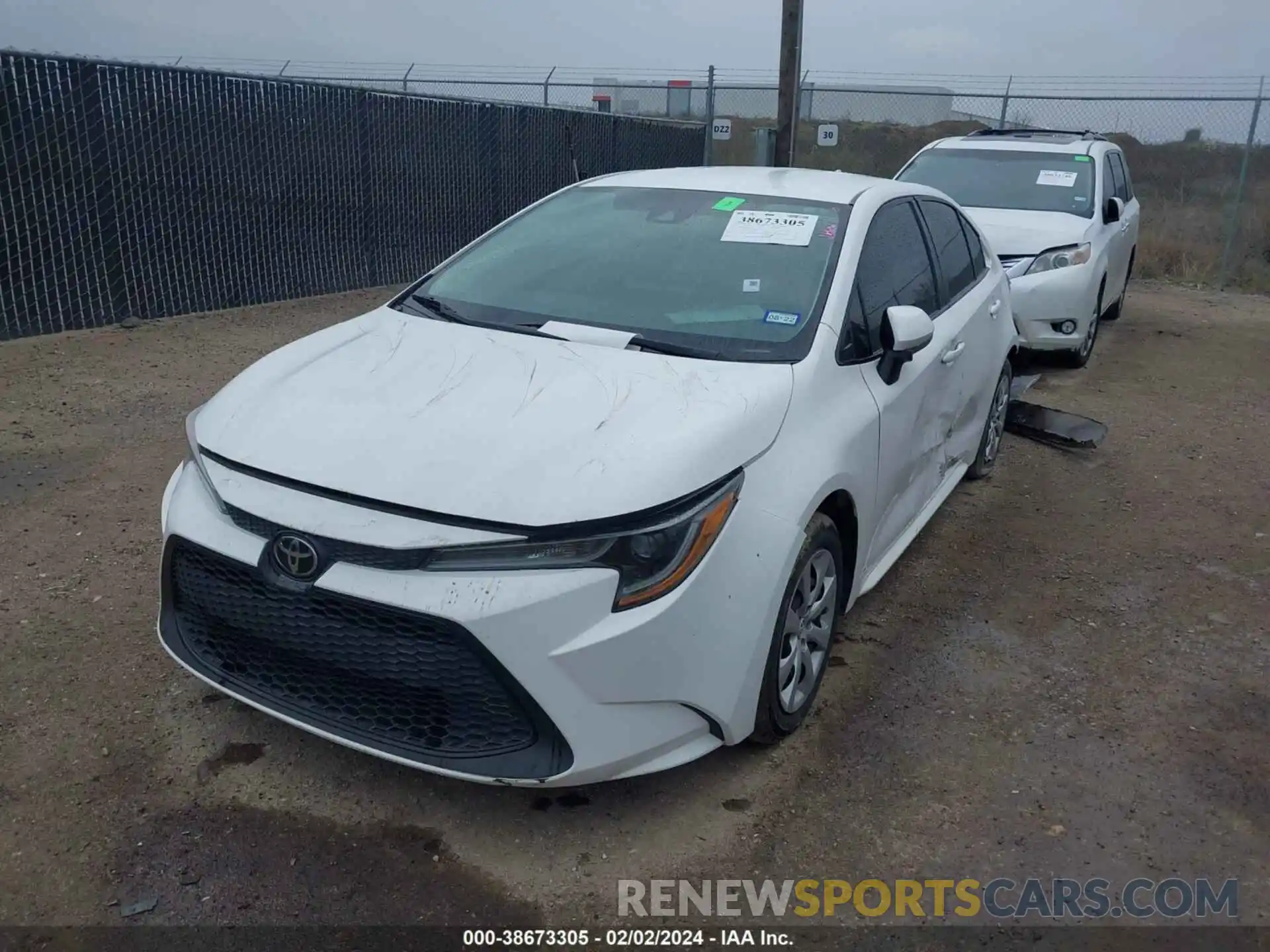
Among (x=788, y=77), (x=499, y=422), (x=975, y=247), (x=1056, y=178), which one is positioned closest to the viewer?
(x=499, y=422)

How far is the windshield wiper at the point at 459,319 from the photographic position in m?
3.53

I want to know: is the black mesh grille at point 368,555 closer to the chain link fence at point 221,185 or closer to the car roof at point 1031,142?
the chain link fence at point 221,185

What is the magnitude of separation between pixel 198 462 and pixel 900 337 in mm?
2189

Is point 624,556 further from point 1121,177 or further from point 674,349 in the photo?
point 1121,177

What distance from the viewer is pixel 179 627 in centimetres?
305

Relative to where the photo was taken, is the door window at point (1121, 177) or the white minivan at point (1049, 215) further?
the door window at point (1121, 177)

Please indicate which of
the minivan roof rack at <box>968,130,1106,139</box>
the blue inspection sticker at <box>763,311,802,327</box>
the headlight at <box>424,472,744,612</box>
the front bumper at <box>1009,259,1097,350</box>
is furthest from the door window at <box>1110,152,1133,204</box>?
the headlight at <box>424,472,744,612</box>

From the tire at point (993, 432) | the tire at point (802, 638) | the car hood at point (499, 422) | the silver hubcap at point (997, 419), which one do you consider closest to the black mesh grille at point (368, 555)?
the car hood at point (499, 422)

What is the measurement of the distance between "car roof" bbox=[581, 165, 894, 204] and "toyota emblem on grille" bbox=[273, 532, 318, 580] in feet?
7.43

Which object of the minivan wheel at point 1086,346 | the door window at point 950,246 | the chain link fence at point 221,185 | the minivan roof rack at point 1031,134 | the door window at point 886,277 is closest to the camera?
the door window at point 886,277

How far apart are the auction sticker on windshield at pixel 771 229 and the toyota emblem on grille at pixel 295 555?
196 centimetres

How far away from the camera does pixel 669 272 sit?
3754 mm

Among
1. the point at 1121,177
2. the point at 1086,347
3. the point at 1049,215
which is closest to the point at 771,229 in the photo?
the point at 1049,215

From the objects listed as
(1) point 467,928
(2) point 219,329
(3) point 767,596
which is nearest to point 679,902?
(1) point 467,928
